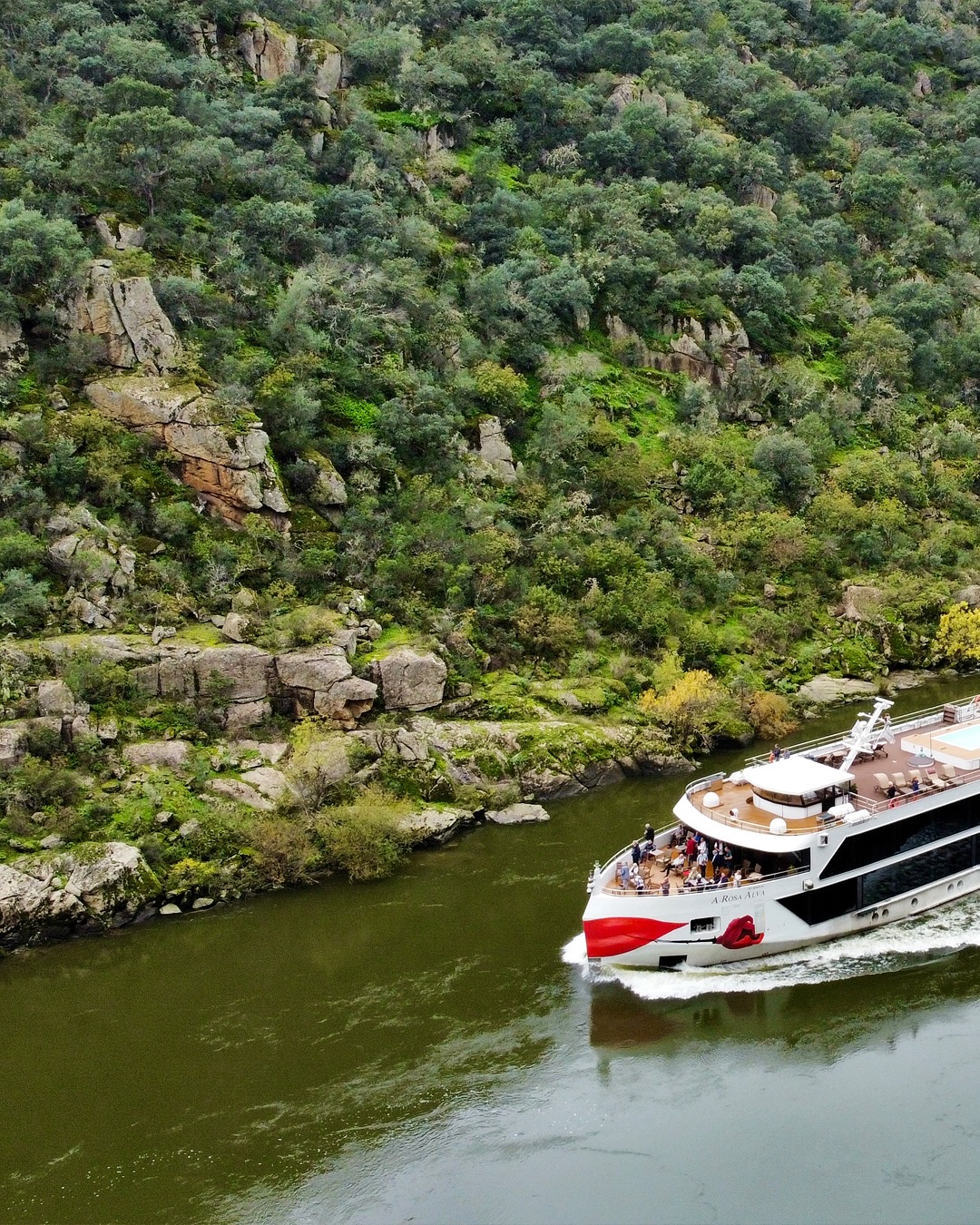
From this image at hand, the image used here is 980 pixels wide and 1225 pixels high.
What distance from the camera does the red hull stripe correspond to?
96.2 feet

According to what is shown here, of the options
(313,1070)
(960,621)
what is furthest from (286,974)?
(960,621)

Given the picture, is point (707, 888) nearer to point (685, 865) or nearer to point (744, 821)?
point (685, 865)

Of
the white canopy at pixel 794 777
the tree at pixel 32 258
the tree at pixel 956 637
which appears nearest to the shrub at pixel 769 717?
the tree at pixel 956 637

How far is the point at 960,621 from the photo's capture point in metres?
57.8

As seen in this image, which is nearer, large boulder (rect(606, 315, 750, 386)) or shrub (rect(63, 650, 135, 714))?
shrub (rect(63, 650, 135, 714))

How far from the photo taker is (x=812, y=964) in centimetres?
3016

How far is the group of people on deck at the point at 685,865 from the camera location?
29.8 metres

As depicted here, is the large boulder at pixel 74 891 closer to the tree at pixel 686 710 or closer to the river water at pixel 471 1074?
the river water at pixel 471 1074

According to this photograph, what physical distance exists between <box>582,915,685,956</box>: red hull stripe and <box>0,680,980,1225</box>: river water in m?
1.10

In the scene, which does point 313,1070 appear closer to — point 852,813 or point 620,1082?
point 620,1082

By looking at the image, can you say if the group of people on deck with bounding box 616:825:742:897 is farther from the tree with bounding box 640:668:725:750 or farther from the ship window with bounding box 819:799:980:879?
the tree with bounding box 640:668:725:750

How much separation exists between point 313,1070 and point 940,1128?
50.8ft

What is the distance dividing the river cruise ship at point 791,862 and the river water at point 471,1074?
918mm

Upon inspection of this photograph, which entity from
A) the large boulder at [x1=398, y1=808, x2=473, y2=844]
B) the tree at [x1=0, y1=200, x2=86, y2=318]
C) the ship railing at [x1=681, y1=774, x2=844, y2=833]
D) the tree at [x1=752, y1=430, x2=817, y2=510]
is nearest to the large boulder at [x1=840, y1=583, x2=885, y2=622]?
the tree at [x1=752, y1=430, x2=817, y2=510]
